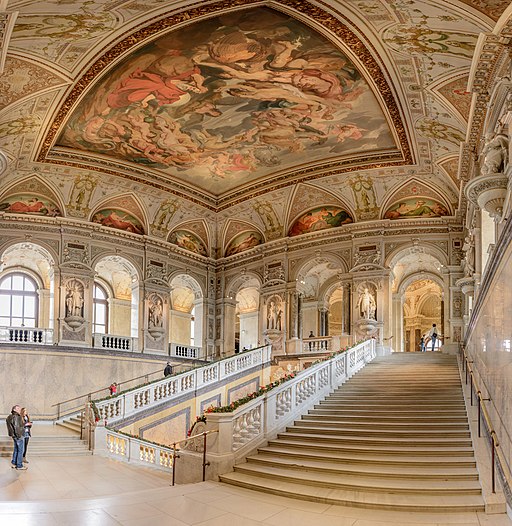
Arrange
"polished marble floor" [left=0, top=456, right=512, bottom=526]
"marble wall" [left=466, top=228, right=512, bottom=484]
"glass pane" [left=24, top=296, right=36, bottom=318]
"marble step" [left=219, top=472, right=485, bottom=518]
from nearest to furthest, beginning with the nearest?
"polished marble floor" [left=0, top=456, right=512, bottom=526] → "marble wall" [left=466, top=228, right=512, bottom=484] → "marble step" [left=219, top=472, right=485, bottom=518] → "glass pane" [left=24, top=296, right=36, bottom=318]

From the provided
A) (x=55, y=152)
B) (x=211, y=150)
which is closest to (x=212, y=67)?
(x=211, y=150)

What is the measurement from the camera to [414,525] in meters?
7.50

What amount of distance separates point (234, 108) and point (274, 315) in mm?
10077

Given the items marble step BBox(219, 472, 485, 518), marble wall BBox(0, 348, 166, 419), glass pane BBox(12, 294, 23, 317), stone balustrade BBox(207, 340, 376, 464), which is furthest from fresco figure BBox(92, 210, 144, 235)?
marble step BBox(219, 472, 485, 518)

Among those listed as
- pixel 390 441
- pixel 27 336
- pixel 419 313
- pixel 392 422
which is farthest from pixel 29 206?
pixel 419 313

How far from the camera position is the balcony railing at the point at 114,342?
23103 mm

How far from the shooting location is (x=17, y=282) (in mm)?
26062

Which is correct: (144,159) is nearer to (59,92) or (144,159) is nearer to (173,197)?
(173,197)

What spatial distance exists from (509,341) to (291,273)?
18.7 m

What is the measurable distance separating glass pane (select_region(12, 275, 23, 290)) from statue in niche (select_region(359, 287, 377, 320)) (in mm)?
13838

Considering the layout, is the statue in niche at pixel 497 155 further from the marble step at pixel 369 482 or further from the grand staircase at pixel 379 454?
the marble step at pixel 369 482

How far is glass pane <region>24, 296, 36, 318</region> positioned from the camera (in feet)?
84.2

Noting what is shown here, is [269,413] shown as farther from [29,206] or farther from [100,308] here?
[100,308]

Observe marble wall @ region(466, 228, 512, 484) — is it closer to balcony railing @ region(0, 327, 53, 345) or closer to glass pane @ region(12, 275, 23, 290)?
balcony railing @ region(0, 327, 53, 345)
